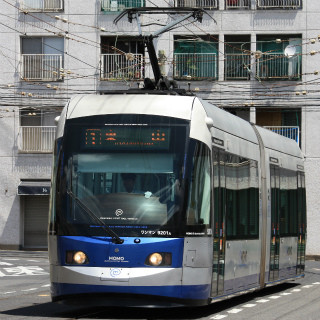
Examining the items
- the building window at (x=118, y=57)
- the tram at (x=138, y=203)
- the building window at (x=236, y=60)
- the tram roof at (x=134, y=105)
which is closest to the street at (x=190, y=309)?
the tram at (x=138, y=203)

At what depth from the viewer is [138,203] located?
14594mm

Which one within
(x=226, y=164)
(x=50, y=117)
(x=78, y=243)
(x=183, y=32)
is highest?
(x=183, y=32)

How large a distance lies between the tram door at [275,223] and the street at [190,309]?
1.75 ft

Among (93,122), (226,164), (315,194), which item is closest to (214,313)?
(226,164)

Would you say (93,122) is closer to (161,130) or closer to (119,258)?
(161,130)

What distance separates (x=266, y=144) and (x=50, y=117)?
26.4m

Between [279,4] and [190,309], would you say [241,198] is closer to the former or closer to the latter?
[190,309]

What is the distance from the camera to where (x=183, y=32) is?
4453 centimetres

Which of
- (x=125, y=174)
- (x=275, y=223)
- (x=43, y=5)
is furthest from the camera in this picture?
(x=43, y=5)

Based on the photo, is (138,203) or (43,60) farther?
(43,60)

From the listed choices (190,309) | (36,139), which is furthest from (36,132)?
(190,309)

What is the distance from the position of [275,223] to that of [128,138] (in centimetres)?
614

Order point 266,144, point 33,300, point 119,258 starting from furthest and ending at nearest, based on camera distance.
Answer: point 266,144 → point 33,300 → point 119,258

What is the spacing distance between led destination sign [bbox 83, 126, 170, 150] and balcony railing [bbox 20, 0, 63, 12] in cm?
3065
